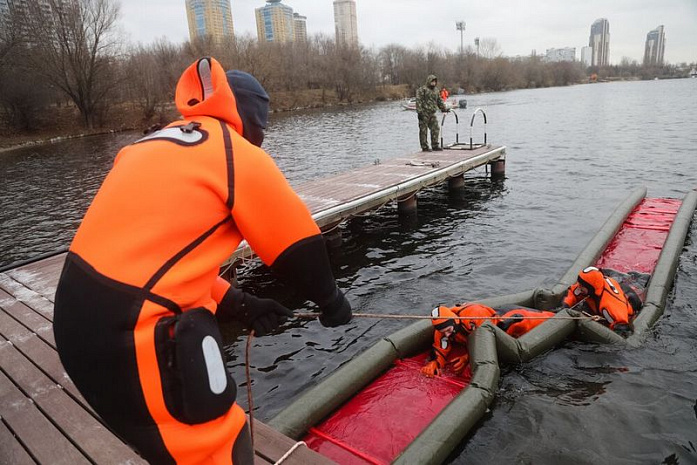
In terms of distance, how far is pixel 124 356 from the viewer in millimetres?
1527

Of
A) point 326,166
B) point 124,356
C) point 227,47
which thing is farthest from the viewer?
point 227,47

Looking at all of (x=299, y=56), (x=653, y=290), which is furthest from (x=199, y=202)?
(x=299, y=56)

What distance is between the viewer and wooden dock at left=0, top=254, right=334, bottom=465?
3.05 meters

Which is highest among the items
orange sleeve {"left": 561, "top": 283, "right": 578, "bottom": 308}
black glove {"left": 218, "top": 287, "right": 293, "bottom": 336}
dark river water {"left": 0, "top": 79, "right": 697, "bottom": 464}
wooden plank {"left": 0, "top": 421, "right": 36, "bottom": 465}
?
black glove {"left": 218, "top": 287, "right": 293, "bottom": 336}

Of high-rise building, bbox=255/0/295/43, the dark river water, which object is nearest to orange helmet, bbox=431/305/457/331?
the dark river water

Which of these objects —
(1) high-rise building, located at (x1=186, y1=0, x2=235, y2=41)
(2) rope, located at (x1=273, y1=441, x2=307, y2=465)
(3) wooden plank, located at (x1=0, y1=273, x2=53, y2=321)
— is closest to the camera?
(2) rope, located at (x1=273, y1=441, x2=307, y2=465)

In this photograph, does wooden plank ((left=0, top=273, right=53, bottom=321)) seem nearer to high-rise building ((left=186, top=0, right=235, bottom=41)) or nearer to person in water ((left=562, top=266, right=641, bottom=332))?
person in water ((left=562, top=266, right=641, bottom=332))

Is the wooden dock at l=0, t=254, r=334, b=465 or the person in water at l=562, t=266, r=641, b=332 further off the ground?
the wooden dock at l=0, t=254, r=334, b=465

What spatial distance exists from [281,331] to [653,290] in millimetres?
5367

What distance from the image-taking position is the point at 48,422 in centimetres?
339

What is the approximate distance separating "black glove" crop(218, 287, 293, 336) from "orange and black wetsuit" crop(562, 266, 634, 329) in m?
5.21

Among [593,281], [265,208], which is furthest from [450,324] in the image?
[265,208]

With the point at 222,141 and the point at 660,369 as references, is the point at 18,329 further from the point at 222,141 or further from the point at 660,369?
the point at 660,369

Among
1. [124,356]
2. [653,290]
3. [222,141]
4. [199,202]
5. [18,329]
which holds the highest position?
[222,141]
